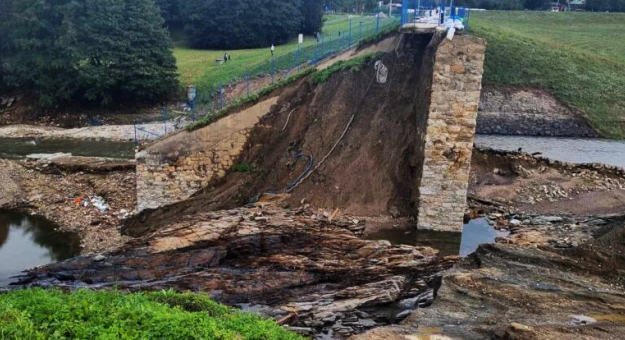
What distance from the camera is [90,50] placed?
3581cm

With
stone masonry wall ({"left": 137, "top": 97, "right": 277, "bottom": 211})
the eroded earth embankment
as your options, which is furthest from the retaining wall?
stone masonry wall ({"left": 137, "top": 97, "right": 277, "bottom": 211})

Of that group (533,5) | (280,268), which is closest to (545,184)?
(280,268)

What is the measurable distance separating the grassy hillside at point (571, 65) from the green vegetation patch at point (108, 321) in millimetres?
26848

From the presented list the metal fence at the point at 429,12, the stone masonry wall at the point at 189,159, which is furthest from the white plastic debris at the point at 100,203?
the metal fence at the point at 429,12

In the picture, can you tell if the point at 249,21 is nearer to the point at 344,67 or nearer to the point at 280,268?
the point at 344,67

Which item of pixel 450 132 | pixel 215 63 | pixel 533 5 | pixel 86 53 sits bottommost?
pixel 450 132

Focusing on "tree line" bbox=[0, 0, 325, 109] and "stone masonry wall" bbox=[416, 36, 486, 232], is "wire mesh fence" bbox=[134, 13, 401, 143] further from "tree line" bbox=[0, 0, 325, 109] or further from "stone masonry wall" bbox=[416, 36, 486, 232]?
"tree line" bbox=[0, 0, 325, 109]

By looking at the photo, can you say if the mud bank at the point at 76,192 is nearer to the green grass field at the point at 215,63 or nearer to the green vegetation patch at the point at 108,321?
the green vegetation patch at the point at 108,321

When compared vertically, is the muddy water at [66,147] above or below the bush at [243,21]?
below

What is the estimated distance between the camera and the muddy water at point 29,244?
16844 mm

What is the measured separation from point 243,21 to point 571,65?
24429 mm

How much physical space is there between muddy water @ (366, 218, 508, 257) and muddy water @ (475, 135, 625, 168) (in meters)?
11.8

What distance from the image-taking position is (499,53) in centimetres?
3975

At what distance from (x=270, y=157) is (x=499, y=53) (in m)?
25.4
